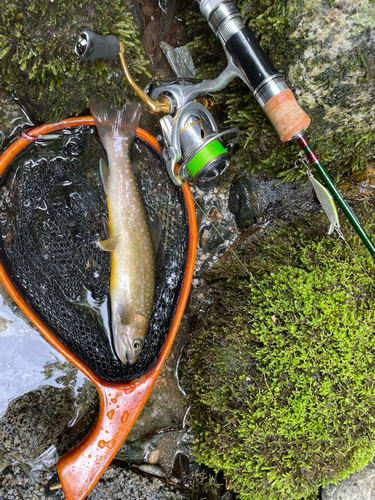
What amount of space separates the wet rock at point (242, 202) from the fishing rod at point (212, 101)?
68 centimetres

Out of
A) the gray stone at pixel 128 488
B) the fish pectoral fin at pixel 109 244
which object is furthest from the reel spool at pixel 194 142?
the gray stone at pixel 128 488

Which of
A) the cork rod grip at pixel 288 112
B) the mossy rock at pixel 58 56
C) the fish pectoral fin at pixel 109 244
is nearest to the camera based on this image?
the cork rod grip at pixel 288 112

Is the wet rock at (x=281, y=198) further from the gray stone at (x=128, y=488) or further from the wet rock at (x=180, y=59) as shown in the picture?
the gray stone at (x=128, y=488)

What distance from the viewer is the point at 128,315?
2496 mm

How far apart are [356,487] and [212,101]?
9.60ft

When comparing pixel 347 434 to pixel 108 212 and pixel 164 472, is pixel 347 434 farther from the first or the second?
pixel 108 212

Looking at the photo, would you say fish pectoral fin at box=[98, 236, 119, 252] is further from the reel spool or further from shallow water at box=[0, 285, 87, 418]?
shallow water at box=[0, 285, 87, 418]

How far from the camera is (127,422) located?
2.23m

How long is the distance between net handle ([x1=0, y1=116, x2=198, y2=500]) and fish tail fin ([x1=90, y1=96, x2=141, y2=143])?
7 centimetres

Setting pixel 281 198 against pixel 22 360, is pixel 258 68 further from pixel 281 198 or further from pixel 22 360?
pixel 22 360

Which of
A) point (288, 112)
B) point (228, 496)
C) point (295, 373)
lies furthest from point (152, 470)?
point (288, 112)

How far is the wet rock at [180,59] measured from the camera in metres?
2.59

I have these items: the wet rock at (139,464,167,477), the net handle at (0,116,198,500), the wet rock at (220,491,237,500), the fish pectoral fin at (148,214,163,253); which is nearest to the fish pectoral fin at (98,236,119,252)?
the fish pectoral fin at (148,214,163,253)

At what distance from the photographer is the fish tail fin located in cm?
233
